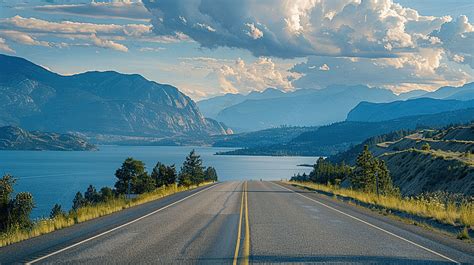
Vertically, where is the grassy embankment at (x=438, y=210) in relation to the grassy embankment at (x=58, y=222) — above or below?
below

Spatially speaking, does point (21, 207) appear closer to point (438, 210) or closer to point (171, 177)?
point (438, 210)

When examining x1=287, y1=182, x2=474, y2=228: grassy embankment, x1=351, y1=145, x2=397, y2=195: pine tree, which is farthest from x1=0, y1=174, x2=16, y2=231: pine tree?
x1=351, y1=145, x2=397, y2=195: pine tree

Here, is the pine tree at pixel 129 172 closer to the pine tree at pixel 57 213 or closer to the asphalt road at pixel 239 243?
the pine tree at pixel 57 213

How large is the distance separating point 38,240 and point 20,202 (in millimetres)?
19378

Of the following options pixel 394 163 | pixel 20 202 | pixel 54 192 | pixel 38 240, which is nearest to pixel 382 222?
pixel 38 240

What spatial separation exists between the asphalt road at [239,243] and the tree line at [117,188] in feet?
15.0

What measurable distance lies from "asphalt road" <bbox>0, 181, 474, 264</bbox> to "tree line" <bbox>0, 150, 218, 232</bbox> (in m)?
4.57

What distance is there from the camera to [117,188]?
97.3m

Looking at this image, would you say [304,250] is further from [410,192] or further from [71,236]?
[410,192]

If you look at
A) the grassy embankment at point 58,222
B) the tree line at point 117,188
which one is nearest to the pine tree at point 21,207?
the tree line at point 117,188

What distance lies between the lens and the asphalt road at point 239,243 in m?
13.0

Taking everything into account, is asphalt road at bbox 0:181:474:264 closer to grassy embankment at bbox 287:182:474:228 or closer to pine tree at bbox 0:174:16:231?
grassy embankment at bbox 287:182:474:228

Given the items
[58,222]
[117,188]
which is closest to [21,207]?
[58,222]

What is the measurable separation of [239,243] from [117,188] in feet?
279
